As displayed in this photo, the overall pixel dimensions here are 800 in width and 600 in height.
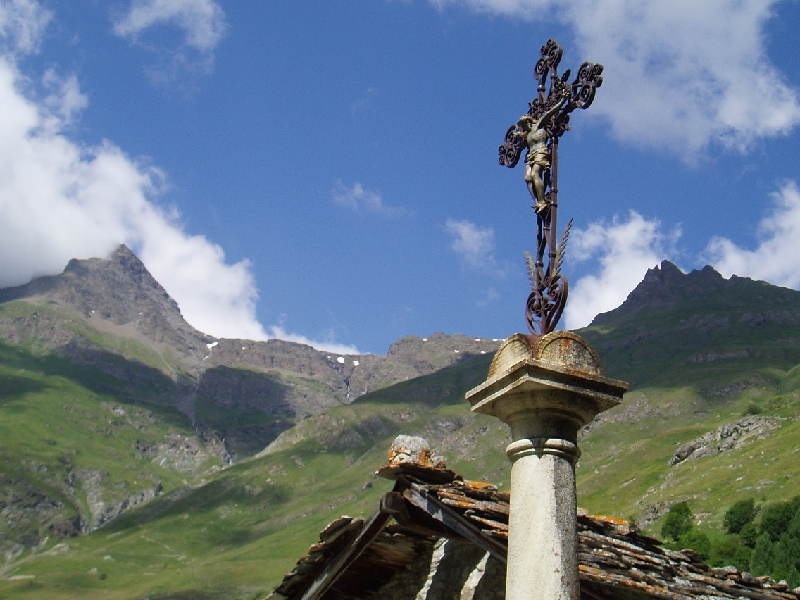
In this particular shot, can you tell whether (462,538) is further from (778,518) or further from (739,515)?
(739,515)

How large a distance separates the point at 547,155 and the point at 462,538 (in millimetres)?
4305

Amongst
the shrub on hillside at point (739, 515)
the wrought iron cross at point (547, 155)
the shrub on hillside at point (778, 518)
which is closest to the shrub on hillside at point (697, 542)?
the shrub on hillside at point (739, 515)

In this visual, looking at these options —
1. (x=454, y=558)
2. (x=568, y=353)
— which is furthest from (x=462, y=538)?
(x=568, y=353)

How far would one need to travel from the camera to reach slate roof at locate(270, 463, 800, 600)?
8656 mm

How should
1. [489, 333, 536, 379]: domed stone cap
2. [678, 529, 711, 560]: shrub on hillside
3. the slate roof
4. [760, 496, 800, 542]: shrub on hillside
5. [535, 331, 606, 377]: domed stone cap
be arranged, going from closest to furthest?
[535, 331, 606, 377]: domed stone cap, [489, 333, 536, 379]: domed stone cap, the slate roof, [760, 496, 800, 542]: shrub on hillside, [678, 529, 711, 560]: shrub on hillside

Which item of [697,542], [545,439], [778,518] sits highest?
[778,518]

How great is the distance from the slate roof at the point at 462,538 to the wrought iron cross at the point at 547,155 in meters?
2.44

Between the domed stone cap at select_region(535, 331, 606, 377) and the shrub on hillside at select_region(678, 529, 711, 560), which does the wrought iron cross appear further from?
the shrub on hillside at select_region(678, 529, 711, 560)

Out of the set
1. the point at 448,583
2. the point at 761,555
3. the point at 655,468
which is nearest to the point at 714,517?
the point at 761,555

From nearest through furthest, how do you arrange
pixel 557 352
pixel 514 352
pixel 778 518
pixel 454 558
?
pixel 557 352 < pixel 514 352 < pixel 454 558 < pixel 778 518

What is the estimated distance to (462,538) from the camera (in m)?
9.29

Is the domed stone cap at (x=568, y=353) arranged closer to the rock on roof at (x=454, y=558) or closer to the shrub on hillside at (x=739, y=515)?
the rock on roof at (x=454, y=558)

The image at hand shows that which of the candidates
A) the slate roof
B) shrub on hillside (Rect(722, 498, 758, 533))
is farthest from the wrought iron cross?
shrub on hillside (Rect(722, 498, 758, 533))

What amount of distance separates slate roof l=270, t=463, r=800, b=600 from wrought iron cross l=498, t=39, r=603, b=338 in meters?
2.44
